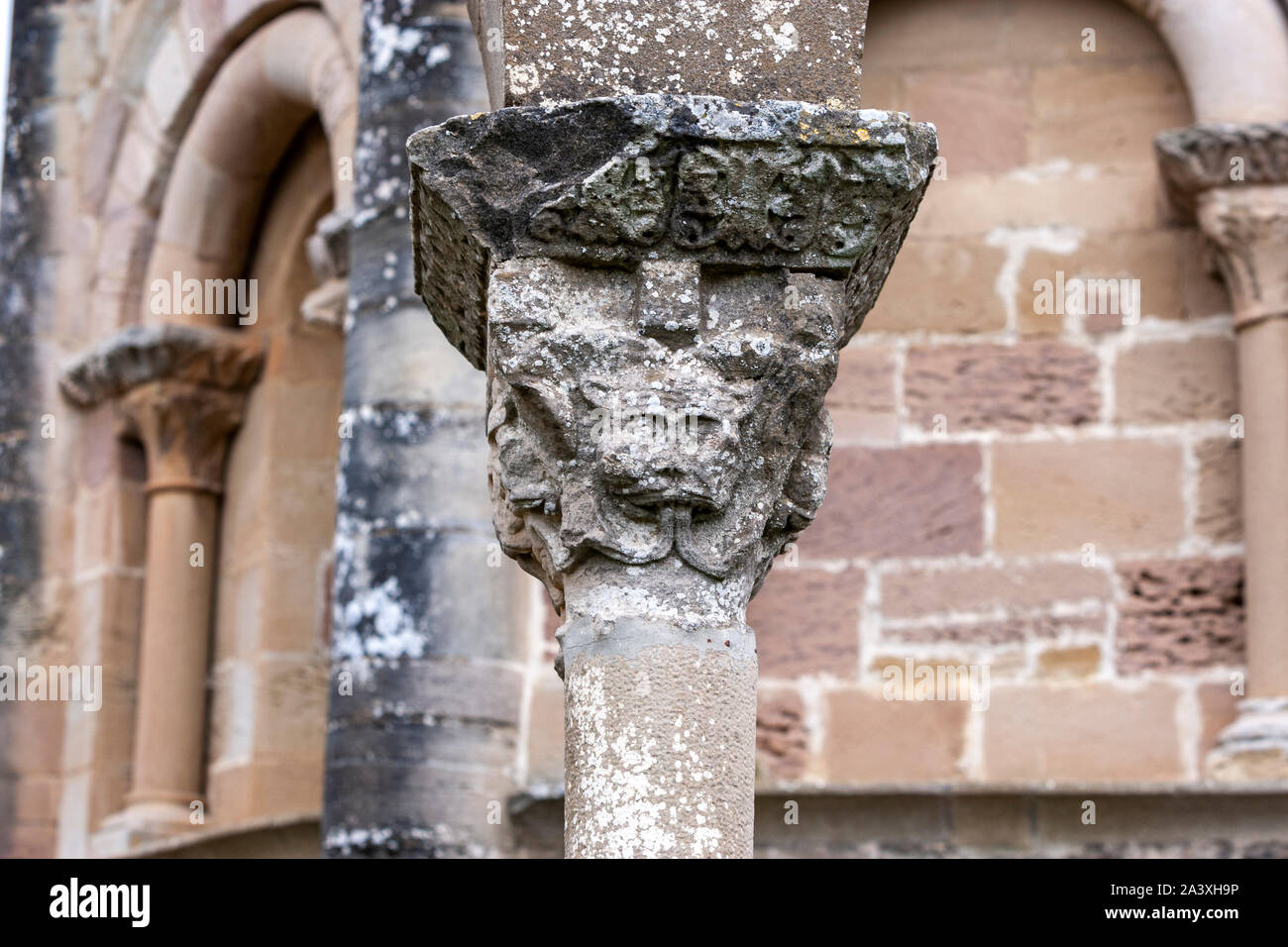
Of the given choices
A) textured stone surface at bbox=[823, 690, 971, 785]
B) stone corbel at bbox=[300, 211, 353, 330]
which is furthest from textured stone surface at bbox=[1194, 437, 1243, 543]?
stone corbel at bbox=[300, 211, 353, 330]

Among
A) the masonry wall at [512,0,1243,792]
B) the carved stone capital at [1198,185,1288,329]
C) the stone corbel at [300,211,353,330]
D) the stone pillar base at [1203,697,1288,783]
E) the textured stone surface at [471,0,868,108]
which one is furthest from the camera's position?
the stone corbel at [300,211,353,330]

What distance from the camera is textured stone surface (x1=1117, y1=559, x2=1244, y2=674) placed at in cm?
607

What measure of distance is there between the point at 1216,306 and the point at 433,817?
268cm

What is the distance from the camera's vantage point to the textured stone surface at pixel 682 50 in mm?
3021

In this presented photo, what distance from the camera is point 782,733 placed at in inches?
249

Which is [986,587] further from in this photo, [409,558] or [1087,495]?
[409,558]

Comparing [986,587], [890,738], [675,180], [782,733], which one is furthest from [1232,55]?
[675,180]

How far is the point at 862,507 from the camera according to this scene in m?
6.43

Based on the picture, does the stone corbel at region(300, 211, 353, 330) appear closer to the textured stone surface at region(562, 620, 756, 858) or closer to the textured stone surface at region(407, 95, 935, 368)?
the textured stone surface at region(407, 95, 935, 368)

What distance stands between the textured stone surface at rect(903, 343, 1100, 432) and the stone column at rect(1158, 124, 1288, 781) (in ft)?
1.60

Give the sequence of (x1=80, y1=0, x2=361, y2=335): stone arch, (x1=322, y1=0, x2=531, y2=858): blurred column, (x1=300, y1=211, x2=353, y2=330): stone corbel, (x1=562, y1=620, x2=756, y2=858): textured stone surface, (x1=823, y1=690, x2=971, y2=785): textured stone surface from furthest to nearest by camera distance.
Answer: (x1=80, y1=0, x2=361, y2=335): stone arch → (x1=300, y1=211, x2=353, y2=330): stone corbel → (x1=823, y1=690, x2=971, y2=785): textured stone surface → (x1=322, y1=0, x2=531, y2=858): blurred column → (x1=562, y1=620, x2=756, y2=858): textured stone surface

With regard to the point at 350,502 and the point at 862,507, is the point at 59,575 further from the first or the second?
the point at 862,507
